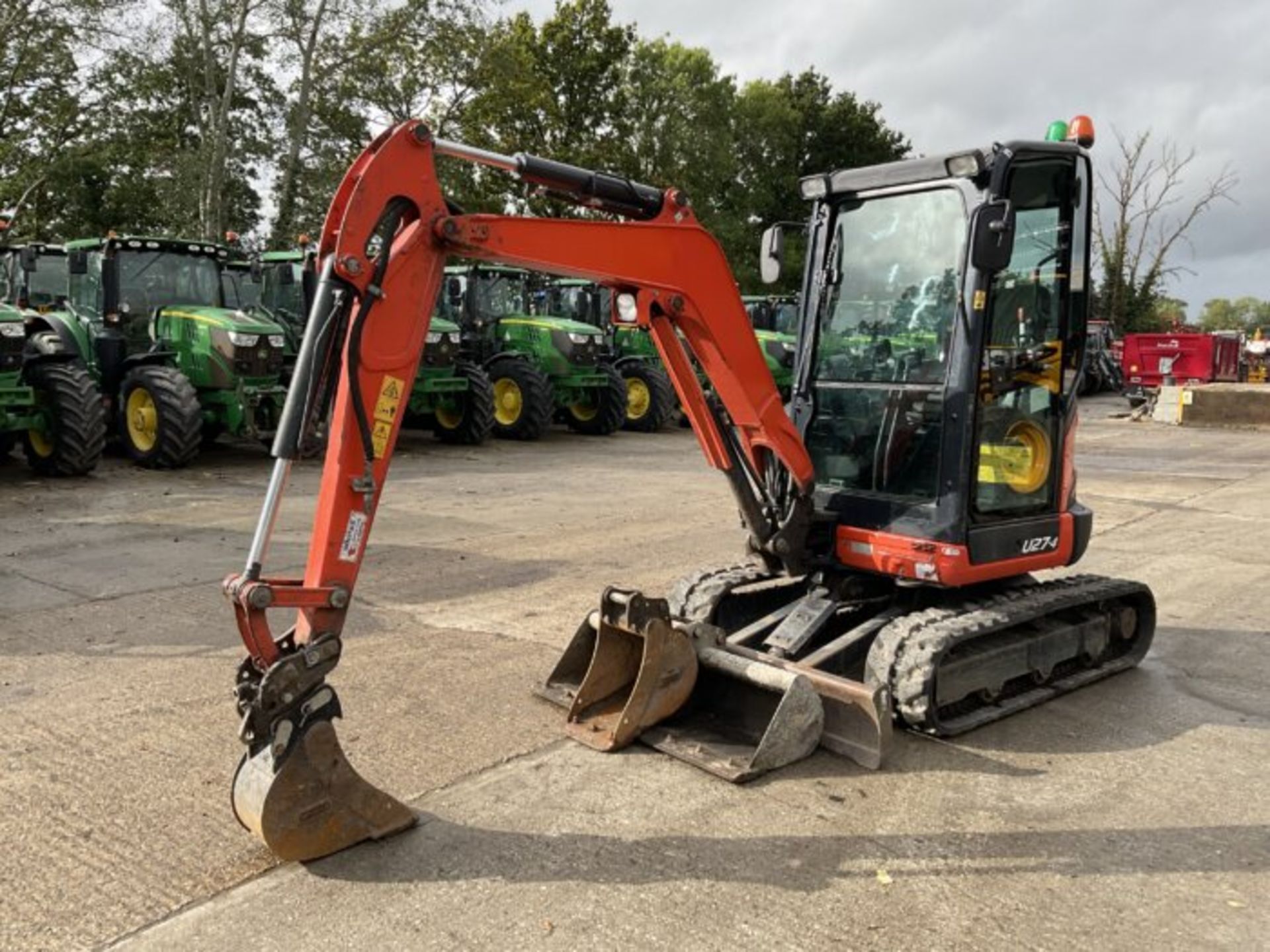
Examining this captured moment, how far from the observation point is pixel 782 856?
348 cm

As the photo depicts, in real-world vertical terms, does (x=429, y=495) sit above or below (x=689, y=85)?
below

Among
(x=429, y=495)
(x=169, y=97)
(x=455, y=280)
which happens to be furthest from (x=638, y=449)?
(x=169, y=97)

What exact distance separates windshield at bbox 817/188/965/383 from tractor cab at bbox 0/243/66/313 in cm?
1161

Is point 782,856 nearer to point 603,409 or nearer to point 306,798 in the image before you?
point 306,798

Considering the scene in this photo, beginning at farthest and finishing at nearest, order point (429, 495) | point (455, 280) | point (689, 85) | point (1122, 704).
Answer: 1. point (689, 85)
2. point (455, 280)
3. point (429, 495)
4. point (1122, 704)

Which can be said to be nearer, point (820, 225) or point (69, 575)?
point (820, 225)

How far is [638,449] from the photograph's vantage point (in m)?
16.5

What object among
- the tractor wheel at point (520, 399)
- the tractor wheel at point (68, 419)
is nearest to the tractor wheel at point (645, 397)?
the tractor wheel at point (520, 399)

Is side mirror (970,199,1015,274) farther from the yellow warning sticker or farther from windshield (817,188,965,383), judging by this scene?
the yellow warning sticker

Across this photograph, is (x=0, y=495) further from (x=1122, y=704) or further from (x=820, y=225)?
(x=1122, y=704)

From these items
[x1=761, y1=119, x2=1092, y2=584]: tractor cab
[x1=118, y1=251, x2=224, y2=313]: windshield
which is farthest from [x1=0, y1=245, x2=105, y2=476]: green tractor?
[x1=761, y1=119, x2=1092, y2=584]: tractor cab

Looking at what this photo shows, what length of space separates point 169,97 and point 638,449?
18.9 m

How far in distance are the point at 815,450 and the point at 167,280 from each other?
10.7 meters

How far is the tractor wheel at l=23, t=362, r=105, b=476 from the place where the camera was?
35.3ft
